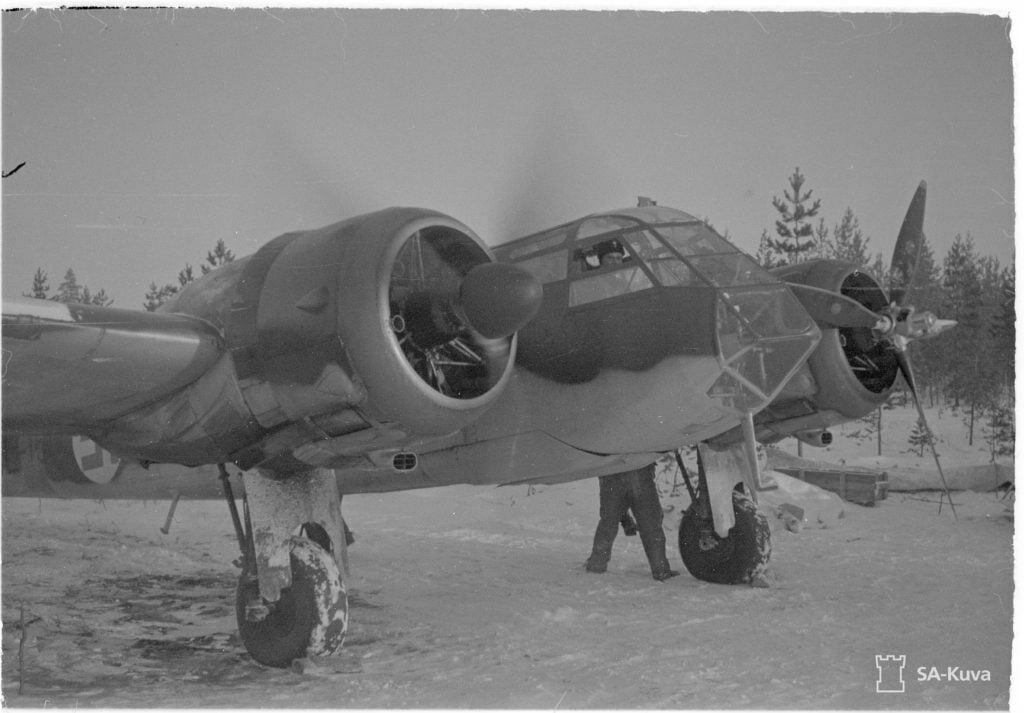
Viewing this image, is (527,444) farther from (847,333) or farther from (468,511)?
(468,511)

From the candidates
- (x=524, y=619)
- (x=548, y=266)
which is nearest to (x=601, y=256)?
(x=548, y=266)

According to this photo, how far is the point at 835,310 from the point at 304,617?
4.27 meters

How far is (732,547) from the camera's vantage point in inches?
325

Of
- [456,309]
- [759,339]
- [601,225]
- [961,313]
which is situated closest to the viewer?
[456,309]

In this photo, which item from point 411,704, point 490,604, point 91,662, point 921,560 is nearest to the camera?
point 411,704

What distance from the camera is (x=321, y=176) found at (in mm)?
5816

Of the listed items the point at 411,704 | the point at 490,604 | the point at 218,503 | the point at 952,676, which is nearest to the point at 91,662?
the point at 411,704

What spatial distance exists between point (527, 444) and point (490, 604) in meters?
1.64

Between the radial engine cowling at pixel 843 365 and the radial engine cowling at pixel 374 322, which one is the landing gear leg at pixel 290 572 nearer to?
the radial engine cowling at pixel 374 322

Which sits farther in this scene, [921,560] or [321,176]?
[921,560]

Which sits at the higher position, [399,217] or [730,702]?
[399,217]

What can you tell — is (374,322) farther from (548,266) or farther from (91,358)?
(548,266)

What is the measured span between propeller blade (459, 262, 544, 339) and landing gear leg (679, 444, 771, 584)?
3868 mm

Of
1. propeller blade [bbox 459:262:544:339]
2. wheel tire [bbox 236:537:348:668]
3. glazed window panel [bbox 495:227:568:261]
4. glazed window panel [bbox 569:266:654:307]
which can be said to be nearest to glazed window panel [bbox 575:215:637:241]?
glazed window panel [bbox 495:227:568:261]
